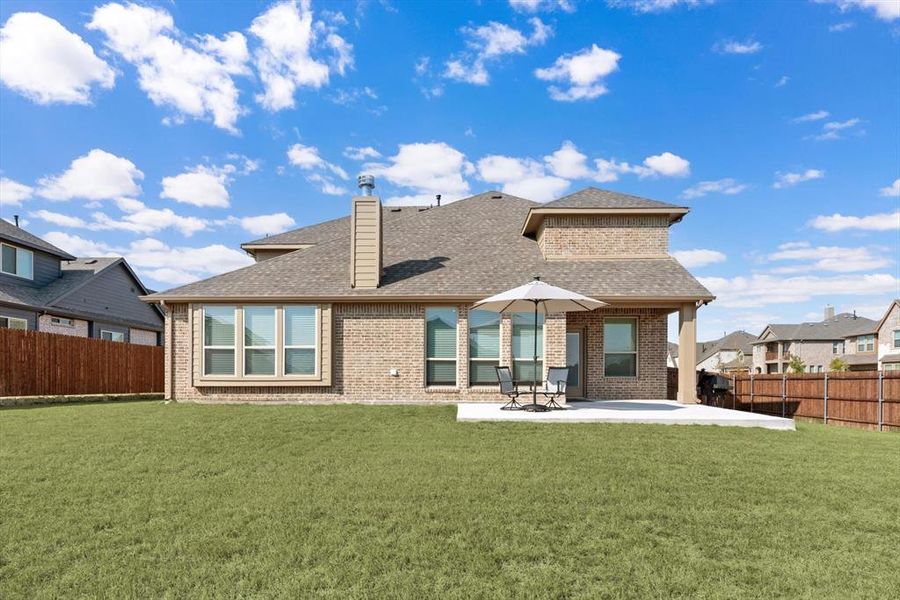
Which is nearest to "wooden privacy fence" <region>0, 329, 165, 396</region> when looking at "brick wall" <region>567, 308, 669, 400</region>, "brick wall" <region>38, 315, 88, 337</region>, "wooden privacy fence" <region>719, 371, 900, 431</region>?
"brick wall" <region>38, 315, 88, 337</region>

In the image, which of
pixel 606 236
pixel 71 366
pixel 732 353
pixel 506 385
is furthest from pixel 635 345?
pixel 732 353

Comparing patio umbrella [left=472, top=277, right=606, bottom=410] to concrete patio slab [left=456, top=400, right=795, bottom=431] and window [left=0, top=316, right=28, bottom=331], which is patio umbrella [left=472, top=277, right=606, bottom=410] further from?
window [left=0, top=316, right=28, bottom=331]

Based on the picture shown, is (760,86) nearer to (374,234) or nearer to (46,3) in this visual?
(374,234)

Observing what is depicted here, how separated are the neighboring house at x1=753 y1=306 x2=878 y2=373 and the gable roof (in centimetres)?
5870

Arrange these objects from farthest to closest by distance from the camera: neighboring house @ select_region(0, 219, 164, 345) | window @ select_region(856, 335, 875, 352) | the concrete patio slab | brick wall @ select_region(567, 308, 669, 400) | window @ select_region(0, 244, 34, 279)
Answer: window @ select_region(856, 335, 875, 352)
window @ select_region(0, 244, 34, 279)
neighboring house @ select_region(0, 219, 164, 345)
brick wall @ select_region(567, 308, 669, 400)
the concrete patio slab

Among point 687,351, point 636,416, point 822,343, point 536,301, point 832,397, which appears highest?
point 536,301

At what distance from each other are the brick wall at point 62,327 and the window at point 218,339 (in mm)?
11748

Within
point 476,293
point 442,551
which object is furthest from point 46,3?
point 442,551

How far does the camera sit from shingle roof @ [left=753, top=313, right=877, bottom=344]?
4798 cm

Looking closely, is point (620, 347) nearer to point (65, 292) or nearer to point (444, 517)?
point (444, 517)

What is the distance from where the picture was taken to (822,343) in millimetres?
50406

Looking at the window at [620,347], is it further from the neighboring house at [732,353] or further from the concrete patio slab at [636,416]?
the neighboring house at [732,353]

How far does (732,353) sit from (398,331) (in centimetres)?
6871

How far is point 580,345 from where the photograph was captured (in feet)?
44.8
